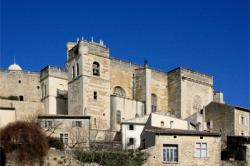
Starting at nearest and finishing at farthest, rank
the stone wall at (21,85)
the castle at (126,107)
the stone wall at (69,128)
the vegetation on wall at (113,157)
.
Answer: the vegetation on wall at (113,157)
the castle at (126,107)
the stone wall at (69,128)
the stone wall at (21,85)

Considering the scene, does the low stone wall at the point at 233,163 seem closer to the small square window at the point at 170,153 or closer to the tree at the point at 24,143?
the small square window at the point at 170,153

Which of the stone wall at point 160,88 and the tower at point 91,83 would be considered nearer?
the tower at point 91,83

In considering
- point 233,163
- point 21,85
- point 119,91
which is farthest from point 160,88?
point 233,163

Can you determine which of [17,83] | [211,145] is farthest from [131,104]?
[211,145]

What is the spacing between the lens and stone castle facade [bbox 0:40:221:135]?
2623 inches

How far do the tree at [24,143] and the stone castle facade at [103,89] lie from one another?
57.3 feet

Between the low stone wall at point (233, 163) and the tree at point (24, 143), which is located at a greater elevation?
the tree at point (24, 143)

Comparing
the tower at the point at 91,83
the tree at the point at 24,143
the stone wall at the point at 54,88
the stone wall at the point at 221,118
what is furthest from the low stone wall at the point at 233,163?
the stone wall at the point at 54,88

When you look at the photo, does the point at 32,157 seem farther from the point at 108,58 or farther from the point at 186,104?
the point at 186,104

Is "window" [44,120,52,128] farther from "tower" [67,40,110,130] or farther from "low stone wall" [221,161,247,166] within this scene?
"low stone wall" [221,161,247,166]

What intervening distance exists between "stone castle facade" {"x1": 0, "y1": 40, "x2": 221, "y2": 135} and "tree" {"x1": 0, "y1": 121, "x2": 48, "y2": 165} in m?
17.5

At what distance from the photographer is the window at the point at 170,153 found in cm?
5022

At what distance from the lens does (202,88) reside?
79.3 m

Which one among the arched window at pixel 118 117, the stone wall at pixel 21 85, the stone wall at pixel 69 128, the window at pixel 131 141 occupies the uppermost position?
the stone wall at pixel 21 85
